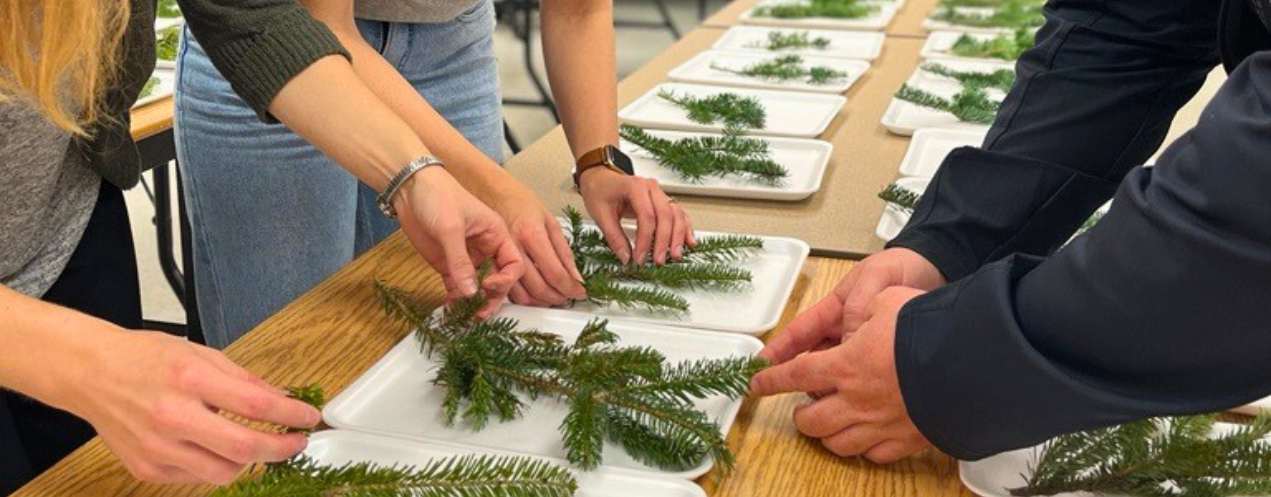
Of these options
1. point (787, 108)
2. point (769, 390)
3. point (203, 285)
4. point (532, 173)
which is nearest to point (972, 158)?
point (769, 390)

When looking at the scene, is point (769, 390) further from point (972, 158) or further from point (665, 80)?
point (665, 80)

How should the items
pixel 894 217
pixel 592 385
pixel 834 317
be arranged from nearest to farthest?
pixel 592 385 → pixel 834 317 → pixel 894 217

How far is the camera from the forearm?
1.63 m

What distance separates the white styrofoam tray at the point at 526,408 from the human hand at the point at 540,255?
1.0 inches

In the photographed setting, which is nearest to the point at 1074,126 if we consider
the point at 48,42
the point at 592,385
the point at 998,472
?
the point at 998,472

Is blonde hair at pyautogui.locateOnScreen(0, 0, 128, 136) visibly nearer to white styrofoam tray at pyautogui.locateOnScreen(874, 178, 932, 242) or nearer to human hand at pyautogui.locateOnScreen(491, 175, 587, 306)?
human hand at pyautogui.locateOnScreen(491, 175, 587, 306)

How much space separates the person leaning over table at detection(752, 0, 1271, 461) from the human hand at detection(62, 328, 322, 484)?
426 mm

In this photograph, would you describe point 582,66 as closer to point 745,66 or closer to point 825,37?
point 745,66

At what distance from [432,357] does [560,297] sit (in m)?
0.16

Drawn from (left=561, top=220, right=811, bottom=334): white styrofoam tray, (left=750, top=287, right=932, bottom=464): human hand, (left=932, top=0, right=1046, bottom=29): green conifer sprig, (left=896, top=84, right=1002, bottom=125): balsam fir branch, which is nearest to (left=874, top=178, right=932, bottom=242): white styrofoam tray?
(left=561, top=220, right=811, bottom=334): white styrofoam tray

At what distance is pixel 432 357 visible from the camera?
1164mm

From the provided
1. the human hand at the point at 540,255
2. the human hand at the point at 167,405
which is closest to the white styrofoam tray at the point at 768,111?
the human hand at the point at 540,255

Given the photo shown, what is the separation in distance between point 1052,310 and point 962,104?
3.77ft

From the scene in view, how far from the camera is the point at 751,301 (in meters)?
1.31
